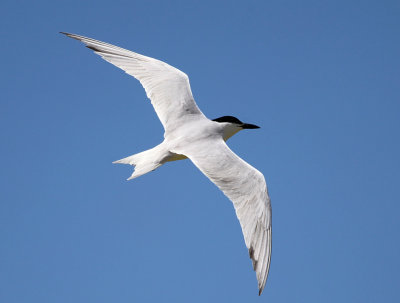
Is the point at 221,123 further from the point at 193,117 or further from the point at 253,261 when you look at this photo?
the point at 253,261

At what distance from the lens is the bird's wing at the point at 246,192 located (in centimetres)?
629

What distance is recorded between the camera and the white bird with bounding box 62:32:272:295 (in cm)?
649

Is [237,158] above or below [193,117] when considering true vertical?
below

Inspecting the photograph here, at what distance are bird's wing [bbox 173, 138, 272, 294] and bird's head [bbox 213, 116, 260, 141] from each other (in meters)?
0.74

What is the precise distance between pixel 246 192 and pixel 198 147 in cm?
99

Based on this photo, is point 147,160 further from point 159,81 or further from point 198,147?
point 159,81

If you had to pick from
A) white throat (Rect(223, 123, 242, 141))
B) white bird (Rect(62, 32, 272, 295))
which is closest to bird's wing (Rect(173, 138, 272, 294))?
white bird (Rect(62, 32, 272, 295))

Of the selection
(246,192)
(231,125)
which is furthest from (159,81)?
(246,192)

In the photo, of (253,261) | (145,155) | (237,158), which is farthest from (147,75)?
(253,261)

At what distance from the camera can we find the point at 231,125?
26.3ft

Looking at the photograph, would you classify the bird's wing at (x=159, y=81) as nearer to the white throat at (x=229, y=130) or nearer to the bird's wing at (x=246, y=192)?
the white throat at (x=229, y=130)

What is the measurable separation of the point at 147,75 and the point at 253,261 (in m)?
3.65

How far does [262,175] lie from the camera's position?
270 inches

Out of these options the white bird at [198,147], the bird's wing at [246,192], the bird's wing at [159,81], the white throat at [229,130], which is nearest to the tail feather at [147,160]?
the white bird at [198,147]
